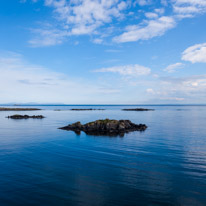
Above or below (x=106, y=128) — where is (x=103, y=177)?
below

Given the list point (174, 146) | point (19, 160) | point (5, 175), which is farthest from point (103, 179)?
point (174, 146)

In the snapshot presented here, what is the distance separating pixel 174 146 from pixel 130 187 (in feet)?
60.0

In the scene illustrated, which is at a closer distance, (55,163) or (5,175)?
(5,175)

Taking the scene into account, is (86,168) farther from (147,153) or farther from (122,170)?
(147,153)

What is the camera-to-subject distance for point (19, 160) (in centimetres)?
2255

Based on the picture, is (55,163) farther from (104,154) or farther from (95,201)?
(95,201)

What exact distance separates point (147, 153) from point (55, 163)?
44.5 feet

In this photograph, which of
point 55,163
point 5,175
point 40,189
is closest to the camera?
point 40,189

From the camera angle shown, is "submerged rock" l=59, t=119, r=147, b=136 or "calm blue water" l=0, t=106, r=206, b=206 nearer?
"calm blue water" l=0, t=106, r=206, b=206

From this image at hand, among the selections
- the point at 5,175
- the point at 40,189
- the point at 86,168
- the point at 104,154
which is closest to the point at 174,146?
the point at 104,154

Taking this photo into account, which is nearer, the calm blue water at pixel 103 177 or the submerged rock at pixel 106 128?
the calm blue water at pixel 103 177

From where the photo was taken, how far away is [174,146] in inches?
1186

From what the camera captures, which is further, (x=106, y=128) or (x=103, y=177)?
(x=106, y=128)

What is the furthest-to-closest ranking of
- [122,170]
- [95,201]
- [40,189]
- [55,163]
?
[55,163] → [122,170] → [40,189] → [95,201]
